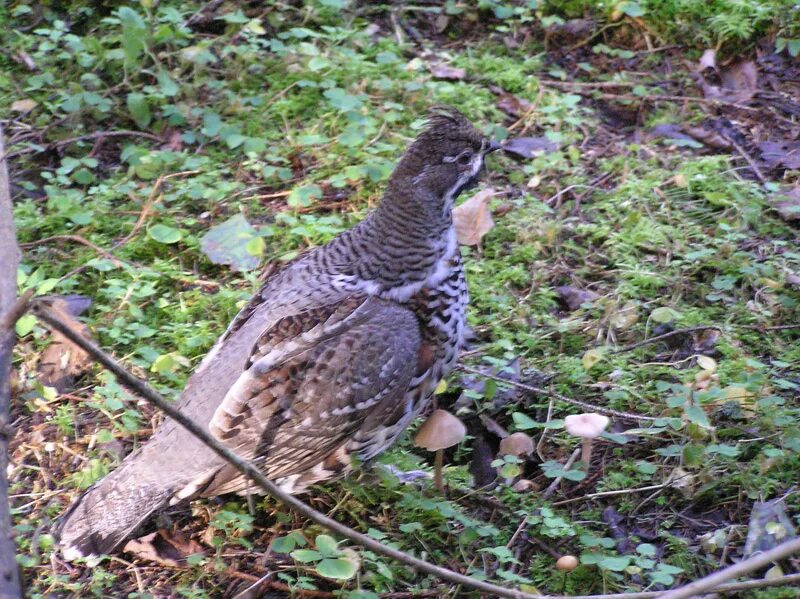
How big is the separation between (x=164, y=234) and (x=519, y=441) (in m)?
2.29

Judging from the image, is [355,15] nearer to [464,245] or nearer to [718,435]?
[464,245]

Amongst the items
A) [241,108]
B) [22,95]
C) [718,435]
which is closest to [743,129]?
[718,435]

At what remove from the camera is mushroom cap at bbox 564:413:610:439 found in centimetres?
383

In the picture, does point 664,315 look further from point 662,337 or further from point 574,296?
point 574,296

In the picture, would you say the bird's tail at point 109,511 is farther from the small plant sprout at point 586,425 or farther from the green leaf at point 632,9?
the green leaf at point 632,9

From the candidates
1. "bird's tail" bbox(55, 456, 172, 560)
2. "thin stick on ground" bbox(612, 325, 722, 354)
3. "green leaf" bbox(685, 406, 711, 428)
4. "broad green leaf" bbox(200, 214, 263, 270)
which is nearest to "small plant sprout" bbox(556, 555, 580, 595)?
"green leaf" bbox(685, 406, 711, 428)

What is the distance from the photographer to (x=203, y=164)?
19.7ft

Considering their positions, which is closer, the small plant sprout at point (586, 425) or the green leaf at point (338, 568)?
the green leaf at point (338, 568)

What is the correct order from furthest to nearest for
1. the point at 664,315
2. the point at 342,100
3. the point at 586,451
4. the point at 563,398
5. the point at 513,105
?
the point at 513,105, the point at 342,100, the point at 664,315, the point at 563,398, the point at 586,451

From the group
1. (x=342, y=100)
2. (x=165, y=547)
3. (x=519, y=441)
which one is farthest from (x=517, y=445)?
(x=342, y=100)

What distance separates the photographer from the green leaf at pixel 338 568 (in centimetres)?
349

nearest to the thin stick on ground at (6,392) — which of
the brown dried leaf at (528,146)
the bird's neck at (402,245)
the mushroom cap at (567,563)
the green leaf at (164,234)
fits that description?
the bird's neck at (402,245)

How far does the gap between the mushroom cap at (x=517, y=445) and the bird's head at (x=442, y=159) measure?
1.03 meters

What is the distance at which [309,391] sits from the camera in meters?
3.94
